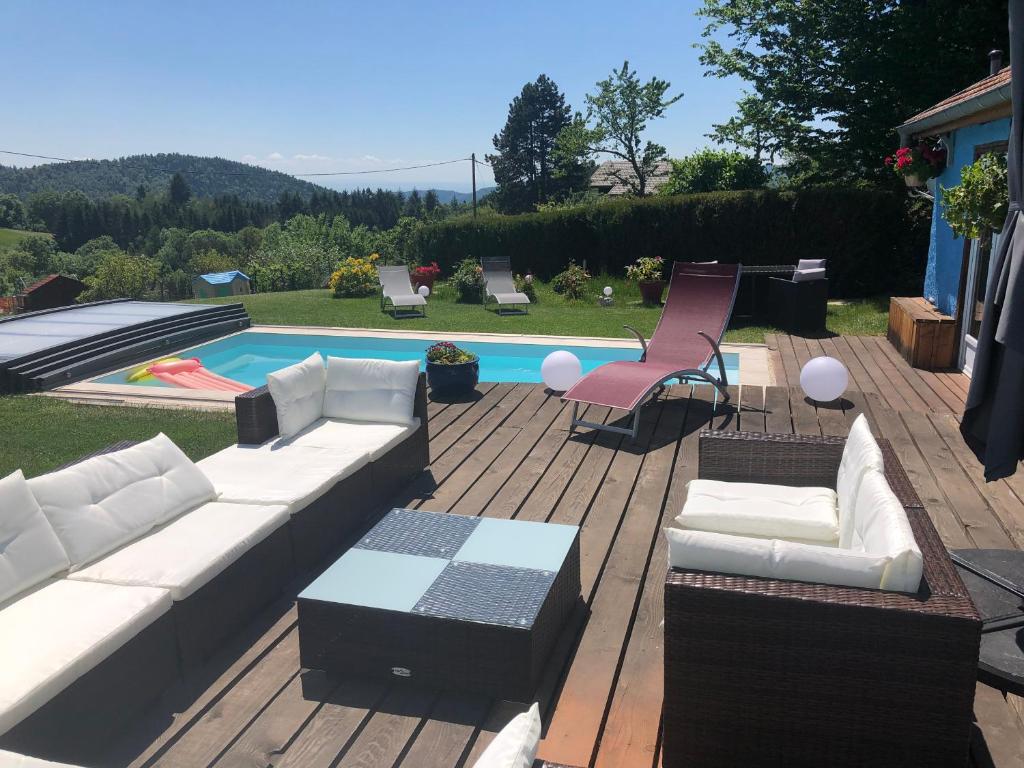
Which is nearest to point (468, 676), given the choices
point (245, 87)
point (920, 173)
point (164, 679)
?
point (164, 679)

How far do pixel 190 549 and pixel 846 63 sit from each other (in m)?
16.9

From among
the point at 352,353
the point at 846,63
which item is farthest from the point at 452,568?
the point at 846,63

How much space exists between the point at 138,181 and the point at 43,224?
43.6 meters

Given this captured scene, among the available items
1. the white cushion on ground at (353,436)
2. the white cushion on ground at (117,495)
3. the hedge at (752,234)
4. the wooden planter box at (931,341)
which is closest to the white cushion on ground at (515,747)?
the white cushion on ground at (117,495)

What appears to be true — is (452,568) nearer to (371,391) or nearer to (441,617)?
(441,617)

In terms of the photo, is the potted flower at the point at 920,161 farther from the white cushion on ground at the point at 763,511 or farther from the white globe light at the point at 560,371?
the white cushion on ground at the point at 763,511

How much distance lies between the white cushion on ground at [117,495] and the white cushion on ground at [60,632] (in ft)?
0.72

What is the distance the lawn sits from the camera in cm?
1139

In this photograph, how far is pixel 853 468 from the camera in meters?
2.83

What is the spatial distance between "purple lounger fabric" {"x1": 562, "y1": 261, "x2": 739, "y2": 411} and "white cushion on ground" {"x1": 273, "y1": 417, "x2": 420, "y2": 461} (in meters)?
1.76

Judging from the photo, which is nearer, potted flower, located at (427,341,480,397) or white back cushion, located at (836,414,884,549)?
white back cushion, located at (836,414,884,549)

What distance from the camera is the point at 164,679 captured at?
2598 mm

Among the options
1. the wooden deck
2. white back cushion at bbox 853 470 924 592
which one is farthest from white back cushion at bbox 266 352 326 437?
white back cushion at bbox 853 470 924 592

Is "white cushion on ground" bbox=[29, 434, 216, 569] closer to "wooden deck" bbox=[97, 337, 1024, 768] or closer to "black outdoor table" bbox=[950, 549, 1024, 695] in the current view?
"wooden deck" bbox=[97, 337, 1024, 768]
